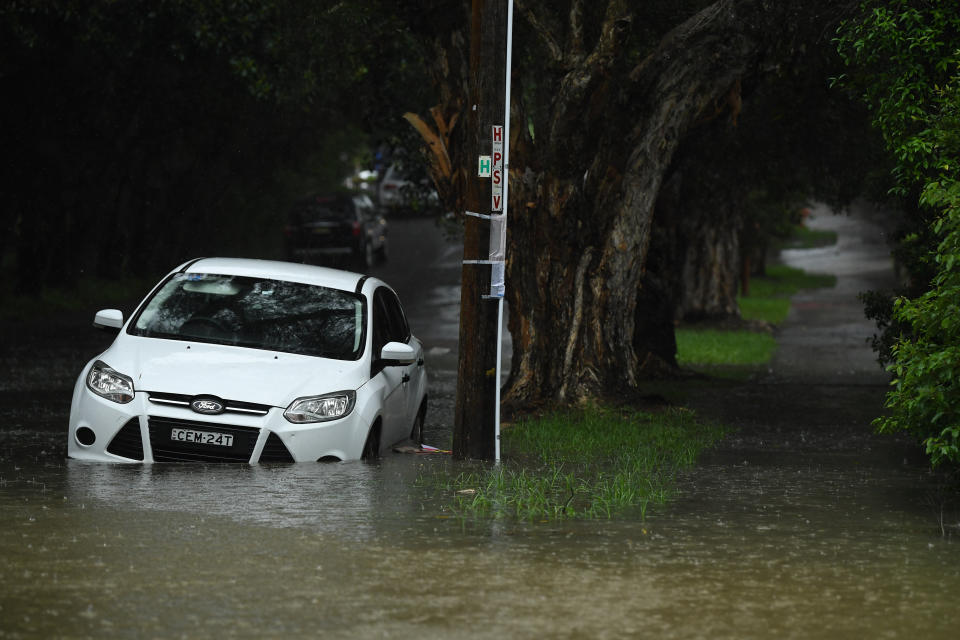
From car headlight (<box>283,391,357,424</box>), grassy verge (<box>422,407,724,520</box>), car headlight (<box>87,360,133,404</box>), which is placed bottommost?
grassy verge (<box>422,407,724,520</box>)

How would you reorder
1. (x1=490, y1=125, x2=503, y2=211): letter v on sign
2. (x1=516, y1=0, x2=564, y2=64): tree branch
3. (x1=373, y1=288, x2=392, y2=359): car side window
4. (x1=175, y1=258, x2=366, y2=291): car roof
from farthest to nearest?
(x1=516, y1=0, x2=564, y2=64): tree branch, (x1=175, y1=258, x2=366, y2=291): car roof, (x1=373, y1=288, x2=392, y2=359): car side window, (x1=490, y1=125, x2=503, y2=211): letter v on sign

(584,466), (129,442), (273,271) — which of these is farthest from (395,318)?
(129,442)

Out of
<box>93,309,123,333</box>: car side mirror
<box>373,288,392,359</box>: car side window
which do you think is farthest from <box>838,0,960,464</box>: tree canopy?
<box>93,309,123,333</box>: car side mirror

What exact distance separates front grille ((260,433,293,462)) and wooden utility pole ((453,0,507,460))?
175 centimetres

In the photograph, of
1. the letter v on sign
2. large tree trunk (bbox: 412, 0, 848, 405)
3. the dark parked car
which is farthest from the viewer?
the dark parked car

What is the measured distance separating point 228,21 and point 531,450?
45.3ft

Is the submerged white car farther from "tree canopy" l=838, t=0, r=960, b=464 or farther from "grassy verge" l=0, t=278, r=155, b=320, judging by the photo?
"grassy verge" l=0, t=278, r=155, b=320

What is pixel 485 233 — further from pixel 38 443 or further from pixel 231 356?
pixel 38 443

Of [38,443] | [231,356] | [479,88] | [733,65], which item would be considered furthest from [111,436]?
[733,65]

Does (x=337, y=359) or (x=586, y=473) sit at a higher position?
(x=337, y=359)

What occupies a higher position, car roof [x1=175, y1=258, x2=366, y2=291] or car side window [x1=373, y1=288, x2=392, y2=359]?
car roof [x1=175, y1=258, x2=366, y2=291]

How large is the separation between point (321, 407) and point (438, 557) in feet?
10.5

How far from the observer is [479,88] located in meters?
11.7

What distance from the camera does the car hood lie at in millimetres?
10734
